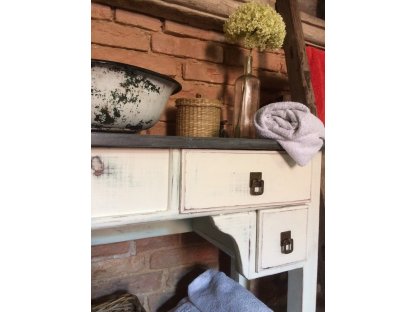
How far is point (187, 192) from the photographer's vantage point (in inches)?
22.6

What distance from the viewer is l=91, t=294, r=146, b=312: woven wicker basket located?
2.54ft

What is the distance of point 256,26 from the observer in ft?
2.61

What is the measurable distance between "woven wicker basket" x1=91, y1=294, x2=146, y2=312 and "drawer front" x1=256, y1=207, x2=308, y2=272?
1.30 feet

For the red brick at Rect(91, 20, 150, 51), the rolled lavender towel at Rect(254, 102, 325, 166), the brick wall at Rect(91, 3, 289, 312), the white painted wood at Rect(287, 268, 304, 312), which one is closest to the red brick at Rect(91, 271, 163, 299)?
the brick wall at Rect(91, 3, 289, 312)

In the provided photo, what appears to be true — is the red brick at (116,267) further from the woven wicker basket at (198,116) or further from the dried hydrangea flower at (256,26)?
the dried hydrangea flower at (256,26)

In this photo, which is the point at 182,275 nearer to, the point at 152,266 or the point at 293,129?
the point at 152,266

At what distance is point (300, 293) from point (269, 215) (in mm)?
278

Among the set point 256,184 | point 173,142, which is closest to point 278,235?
point 256,184

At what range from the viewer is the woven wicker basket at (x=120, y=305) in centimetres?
77
